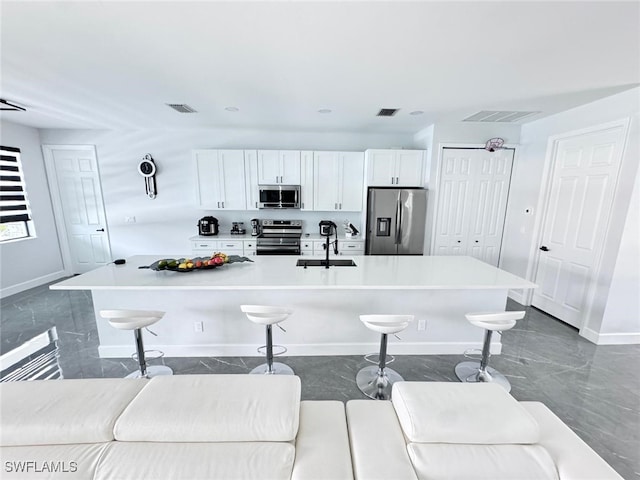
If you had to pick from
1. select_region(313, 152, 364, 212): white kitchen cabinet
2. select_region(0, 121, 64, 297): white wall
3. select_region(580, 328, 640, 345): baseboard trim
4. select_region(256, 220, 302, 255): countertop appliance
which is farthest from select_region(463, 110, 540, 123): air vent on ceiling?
select_region(0, 121, 64, 297): white wall

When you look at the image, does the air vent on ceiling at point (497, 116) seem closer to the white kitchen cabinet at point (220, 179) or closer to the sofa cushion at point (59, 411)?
the white kitchen cabinet at point (220, 179)

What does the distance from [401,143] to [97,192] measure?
18.4 ft

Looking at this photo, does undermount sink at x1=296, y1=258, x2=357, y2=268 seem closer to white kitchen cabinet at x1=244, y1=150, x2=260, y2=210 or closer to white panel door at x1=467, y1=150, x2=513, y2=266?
white kitchen cabinet at x1=244, y1=150, x2=260, y2=210

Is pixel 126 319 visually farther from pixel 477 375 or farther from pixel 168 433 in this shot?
pixel 477 375

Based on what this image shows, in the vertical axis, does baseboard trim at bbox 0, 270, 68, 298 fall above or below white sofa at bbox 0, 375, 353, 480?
below

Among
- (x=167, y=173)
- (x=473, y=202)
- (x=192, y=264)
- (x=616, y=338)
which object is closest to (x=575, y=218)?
(x=473, y=202)

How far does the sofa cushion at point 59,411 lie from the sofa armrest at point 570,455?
175cm

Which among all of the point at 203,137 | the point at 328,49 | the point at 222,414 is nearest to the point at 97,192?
the point at 203,137

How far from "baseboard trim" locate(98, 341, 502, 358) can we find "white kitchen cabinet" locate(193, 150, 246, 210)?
2582mm

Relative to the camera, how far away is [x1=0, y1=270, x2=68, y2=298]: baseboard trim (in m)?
4.02

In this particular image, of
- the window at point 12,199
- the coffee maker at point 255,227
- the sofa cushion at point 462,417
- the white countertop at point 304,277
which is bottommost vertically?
the sofa cushion at point 462,417

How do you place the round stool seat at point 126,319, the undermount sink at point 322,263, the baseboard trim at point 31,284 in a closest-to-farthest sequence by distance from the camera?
the round stool seat at point 126,319, the undermount sink at point 322,263, the baseboard trim at point 31,284

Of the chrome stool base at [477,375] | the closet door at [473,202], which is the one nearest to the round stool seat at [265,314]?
the chrome stool base at [477,375]

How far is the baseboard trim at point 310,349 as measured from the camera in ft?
8.69
